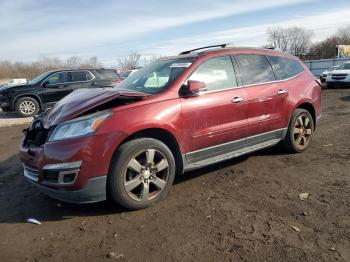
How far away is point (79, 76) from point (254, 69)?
32.1 feet

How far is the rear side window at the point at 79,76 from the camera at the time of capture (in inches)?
549

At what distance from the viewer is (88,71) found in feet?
46.9

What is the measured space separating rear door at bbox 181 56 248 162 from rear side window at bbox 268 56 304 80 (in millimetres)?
1006

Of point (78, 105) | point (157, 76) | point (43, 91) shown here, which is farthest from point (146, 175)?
point (43, 91)

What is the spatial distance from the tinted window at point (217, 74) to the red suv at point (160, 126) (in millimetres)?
14

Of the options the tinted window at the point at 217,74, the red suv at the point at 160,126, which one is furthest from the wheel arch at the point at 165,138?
the tinted window at the point at 217,74

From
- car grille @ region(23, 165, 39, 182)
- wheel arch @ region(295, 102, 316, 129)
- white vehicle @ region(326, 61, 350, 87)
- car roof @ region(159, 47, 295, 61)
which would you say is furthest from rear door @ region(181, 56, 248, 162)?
white vehicle @ region(326, 61, 350, 87)

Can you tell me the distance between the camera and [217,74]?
16.5 ft

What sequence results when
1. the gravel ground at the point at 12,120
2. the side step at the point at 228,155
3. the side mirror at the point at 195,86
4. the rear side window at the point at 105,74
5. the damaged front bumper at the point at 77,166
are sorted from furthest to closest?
the rear side window at the point at 105,74
the gravel ground at the point at 12,120
the side step at the point at 228,155
the side mirror at the point at 195,86
the damaged front bumper at the point at 77,166

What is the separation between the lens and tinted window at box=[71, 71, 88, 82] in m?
13.9

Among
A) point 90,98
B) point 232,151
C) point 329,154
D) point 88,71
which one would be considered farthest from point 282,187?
point 88,71

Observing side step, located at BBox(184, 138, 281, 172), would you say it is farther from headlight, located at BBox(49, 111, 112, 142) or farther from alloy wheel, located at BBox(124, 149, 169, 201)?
headlight, located at BBox(49, 111, 112, 142)

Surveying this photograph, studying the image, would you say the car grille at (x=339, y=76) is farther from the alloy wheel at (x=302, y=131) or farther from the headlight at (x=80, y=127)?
the headlight at (x=80, y=127)

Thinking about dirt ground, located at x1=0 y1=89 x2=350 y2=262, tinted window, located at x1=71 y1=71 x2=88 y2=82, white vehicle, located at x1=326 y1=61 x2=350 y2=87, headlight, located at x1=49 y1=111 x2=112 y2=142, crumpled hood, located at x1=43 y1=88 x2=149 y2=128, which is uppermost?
tinted window, located at x1=71 y1=71 x2=88 y2=82
